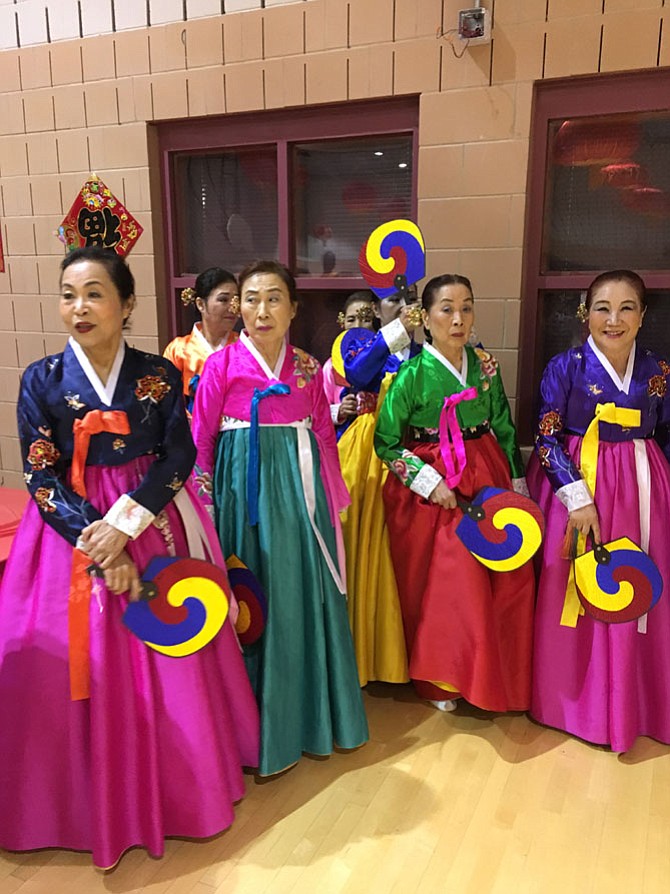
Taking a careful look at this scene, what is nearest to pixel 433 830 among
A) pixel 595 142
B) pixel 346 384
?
pixel 346 384

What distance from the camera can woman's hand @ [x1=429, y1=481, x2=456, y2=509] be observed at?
6.81 ft

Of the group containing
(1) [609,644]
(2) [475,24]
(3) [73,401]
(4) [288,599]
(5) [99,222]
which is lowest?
(1) [609,644]

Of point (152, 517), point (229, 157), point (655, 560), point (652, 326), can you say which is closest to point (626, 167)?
point (652, 326)

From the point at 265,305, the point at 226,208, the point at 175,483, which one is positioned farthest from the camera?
the point at 226,208

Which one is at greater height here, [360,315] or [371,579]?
[360,315]

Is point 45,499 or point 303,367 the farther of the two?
point 303,367

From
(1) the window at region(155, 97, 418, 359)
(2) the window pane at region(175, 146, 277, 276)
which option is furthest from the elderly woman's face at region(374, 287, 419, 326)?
(2) the window pane at region(175, 146, 277, 276)

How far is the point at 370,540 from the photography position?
90.4 inches

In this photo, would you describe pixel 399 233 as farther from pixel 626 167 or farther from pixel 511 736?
pixel 511 736

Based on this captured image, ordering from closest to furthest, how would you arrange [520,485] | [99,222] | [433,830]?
[433,830] < [520,485] < [99,222]

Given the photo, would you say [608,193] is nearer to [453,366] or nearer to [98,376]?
[453,366]

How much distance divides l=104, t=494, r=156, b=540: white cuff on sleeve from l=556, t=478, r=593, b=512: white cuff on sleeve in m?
1.16

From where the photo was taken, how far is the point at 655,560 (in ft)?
6.82

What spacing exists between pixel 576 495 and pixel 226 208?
1.78 metres
